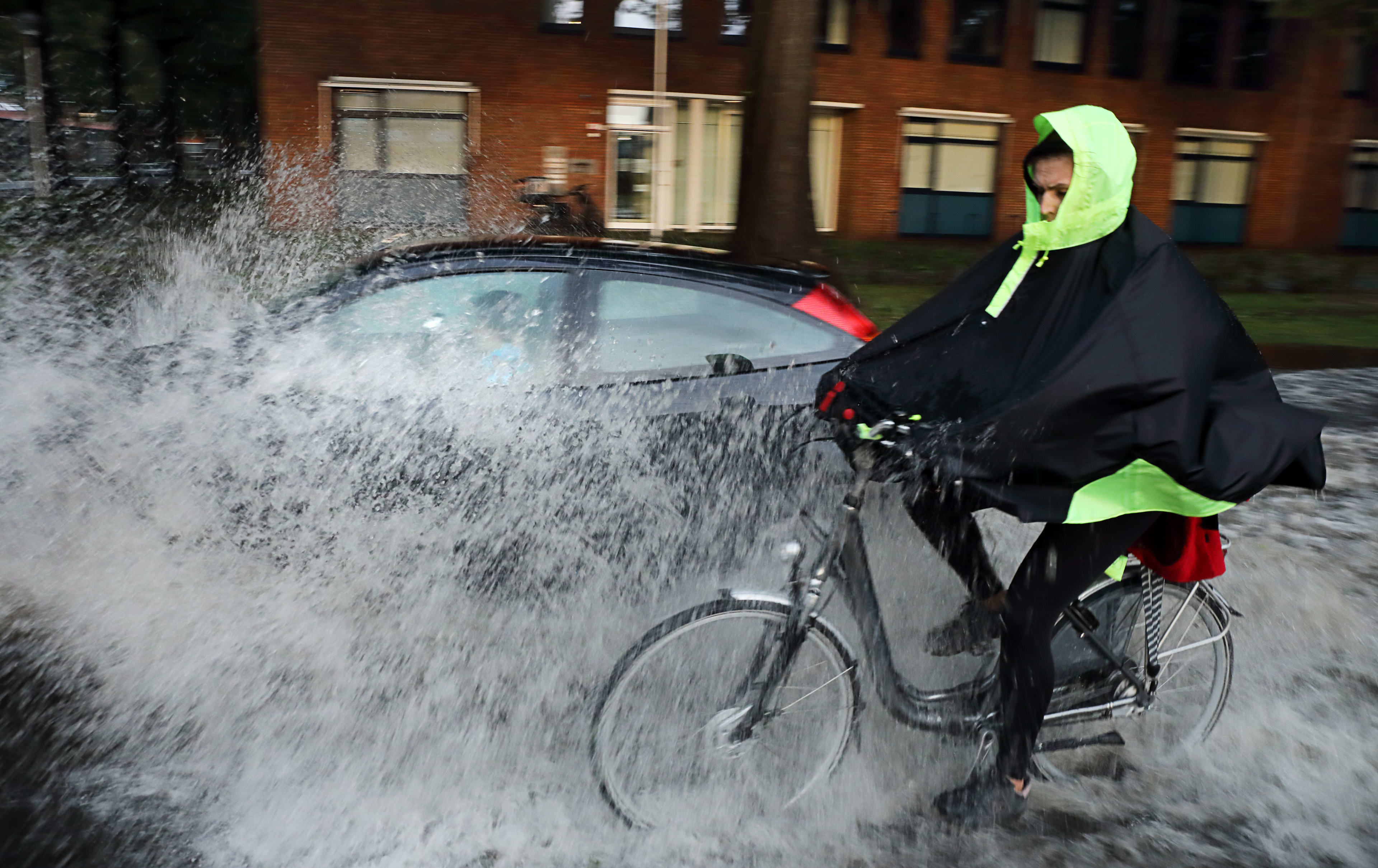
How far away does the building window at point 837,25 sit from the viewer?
21.2m

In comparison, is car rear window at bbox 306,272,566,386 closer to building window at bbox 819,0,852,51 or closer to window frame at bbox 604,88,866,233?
window frame at bbox 604,88,866,233

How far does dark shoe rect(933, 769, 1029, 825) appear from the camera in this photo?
3119 millimetres

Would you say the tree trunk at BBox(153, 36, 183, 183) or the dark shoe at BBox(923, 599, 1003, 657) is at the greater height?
the tree trunk at BBox(153, 36, 183, 183)

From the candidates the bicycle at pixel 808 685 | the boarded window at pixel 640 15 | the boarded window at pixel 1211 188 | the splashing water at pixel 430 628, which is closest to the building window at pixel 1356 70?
the boarded window at pixel 1211 188

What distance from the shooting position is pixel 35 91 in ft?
73.4

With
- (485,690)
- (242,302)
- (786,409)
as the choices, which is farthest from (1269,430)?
(242,302)

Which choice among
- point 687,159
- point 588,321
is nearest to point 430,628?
point 588,321

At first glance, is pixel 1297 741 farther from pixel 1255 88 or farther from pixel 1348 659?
pixel 1255 88

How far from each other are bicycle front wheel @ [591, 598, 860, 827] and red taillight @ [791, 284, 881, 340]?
71.6 inches

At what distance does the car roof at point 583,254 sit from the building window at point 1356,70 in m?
25.5

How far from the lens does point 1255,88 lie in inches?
973

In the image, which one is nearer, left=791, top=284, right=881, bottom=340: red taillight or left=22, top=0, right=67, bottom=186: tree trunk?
left=791, top=284, right=881, bottom=340: red taillight

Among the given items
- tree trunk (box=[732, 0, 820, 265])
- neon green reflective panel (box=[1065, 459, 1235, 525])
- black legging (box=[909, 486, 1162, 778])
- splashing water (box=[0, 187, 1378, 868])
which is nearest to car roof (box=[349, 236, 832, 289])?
splashing water (box=[0, 187, 1378, 868])

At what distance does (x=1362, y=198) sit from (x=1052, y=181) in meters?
28.1
